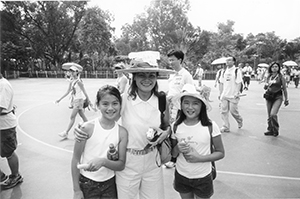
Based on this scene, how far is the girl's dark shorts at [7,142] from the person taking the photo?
8.98 feet

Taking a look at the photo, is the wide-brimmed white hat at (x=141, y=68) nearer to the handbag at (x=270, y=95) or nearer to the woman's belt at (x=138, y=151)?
the woman's belt at (x=138, y=151)

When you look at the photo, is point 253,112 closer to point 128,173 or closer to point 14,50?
point 128,173

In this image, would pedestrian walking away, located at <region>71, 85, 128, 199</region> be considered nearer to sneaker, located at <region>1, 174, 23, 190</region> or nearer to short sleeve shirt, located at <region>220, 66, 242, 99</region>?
sneaker, located at <region>1, 174, 23, 190</region>

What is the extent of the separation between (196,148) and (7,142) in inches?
99.6

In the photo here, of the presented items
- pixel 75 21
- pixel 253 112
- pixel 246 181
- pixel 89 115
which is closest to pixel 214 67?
pixel 75 21

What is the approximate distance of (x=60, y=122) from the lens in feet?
20.6

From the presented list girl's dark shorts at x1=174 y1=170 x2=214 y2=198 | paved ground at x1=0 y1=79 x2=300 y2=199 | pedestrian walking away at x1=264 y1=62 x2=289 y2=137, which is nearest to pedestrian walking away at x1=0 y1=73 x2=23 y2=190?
paved ground at x1=0 y1=79 x2=300 y2=199

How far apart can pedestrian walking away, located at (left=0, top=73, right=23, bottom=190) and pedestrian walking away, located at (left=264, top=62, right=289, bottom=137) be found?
5.05 metres

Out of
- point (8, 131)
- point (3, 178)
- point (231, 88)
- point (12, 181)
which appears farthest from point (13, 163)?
point (231, 88)

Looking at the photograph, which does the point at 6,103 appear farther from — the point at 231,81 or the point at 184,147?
the point at 231,81

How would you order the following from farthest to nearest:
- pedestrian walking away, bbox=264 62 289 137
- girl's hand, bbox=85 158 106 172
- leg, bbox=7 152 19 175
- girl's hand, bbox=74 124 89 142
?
pedestrian walking away, bbox=264 62 289 137 → leg, bbox=7 152 19 175 → girl's hand, bbox=74 124 89 142 → girl's hand, bbox=85 158 106 172

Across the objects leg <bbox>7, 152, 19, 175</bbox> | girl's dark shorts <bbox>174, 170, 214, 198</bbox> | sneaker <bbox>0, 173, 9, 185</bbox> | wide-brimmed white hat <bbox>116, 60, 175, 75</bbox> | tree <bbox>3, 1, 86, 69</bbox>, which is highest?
tree <bbox>3, 1, 86, 69</bbox>

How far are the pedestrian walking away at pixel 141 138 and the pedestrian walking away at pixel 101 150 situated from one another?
7 centimetres

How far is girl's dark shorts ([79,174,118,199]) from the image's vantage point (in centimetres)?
166
